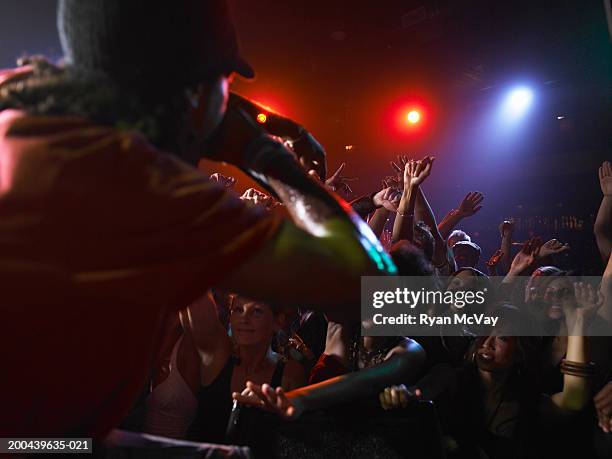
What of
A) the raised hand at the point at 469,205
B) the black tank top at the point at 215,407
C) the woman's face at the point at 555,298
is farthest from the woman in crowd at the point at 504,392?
the raised hand at the point at 469,205

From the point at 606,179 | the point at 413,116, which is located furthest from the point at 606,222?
the point at 413,116

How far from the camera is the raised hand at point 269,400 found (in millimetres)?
1698

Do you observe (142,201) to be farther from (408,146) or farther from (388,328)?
(408,146)

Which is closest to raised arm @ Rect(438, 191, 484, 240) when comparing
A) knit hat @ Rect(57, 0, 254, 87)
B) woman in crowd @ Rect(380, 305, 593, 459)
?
woman in crowd @ Rect(380, 305, 593, 459)

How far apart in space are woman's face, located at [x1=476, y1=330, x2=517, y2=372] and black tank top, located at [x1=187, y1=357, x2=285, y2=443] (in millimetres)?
1211

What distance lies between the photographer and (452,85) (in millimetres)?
9008

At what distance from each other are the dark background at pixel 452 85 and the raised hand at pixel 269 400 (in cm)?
343

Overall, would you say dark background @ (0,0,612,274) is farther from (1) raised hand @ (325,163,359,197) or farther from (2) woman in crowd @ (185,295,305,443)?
(2) woman in crowd @ (185,295,305,443)

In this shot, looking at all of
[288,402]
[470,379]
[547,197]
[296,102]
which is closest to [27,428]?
[288,402]

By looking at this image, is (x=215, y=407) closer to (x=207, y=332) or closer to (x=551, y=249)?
(x=207, y=332)

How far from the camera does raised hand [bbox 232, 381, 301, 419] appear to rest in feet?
5.57

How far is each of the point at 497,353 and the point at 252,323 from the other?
4.77 feet

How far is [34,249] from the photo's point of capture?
0.74m

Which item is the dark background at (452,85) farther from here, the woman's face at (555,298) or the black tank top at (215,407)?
the woman's face at (555,298)
